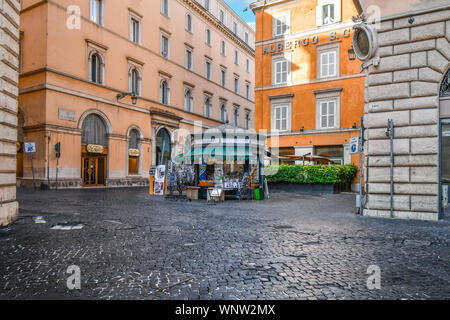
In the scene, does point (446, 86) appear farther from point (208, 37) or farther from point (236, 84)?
point (236, 84)

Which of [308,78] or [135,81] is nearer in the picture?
[308,78]

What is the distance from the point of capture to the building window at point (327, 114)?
2455 centimetres

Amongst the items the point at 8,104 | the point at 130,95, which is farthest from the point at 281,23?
the point at 8,104

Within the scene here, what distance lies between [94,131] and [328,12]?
19298 mm

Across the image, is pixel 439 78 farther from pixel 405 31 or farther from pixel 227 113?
pixel 227 113

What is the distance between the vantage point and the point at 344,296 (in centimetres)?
360

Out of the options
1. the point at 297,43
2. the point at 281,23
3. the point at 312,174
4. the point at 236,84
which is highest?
the point at 281,23

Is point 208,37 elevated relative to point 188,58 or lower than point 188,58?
elevated

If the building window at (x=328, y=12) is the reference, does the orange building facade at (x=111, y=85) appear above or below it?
below

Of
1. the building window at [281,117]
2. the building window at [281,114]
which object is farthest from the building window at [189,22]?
the building window at [281,117]

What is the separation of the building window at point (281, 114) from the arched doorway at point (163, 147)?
1034 centimetres

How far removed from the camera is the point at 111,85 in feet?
83.4

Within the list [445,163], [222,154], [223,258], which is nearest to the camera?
[223,258]

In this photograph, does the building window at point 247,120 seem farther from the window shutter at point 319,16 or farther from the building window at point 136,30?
the window shutter at point 319,16
